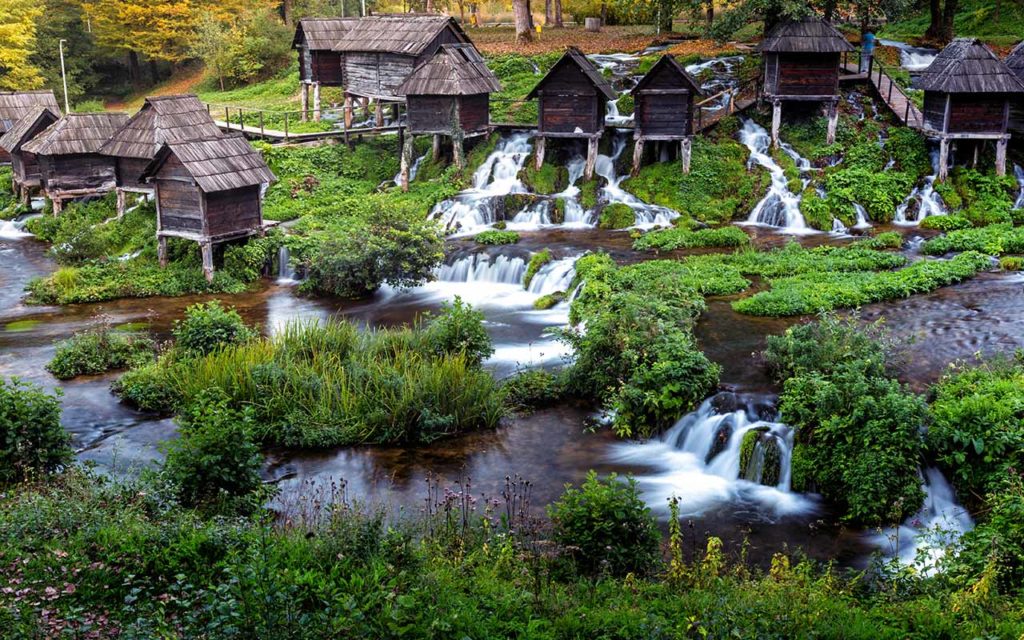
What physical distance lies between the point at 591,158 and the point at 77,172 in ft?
59.1

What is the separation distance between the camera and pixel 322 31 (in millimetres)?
37812

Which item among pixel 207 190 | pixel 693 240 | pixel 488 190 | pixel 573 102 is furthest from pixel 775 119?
pixel 207 190

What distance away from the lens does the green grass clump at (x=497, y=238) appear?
2773 cm

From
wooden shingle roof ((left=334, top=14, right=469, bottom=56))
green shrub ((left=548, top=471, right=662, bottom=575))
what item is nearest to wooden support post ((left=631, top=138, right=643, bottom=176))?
wooden shingle roof ((left=334, top=14, right=469, bottom=56))

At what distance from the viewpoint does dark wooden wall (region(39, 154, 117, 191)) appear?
34500 mm

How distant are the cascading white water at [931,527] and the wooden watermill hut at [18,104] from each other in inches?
1424

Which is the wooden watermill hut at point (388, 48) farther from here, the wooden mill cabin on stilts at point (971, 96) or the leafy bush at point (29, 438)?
the leafy bush at point (29, 438)

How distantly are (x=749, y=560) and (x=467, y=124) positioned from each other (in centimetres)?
2290

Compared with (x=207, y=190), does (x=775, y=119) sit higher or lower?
higher

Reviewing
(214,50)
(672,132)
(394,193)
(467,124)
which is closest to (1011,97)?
(672,132)

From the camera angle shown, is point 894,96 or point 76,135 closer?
point 894,96

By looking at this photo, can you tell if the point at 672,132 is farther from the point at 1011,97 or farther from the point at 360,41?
the point at 360,41

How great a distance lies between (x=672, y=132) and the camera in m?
30.8

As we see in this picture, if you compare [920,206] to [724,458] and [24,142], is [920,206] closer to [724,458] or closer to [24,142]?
[724,458]
